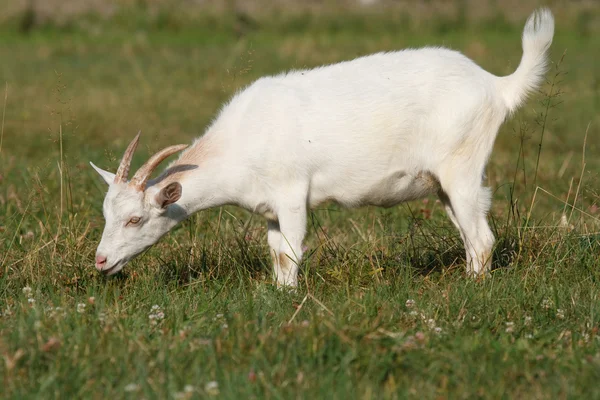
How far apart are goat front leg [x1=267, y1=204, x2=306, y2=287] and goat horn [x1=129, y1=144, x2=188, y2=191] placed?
74 centimetres

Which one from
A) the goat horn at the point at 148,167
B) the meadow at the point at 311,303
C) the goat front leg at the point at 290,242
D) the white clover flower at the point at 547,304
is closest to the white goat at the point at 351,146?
the goat front leg at the point at 290,242

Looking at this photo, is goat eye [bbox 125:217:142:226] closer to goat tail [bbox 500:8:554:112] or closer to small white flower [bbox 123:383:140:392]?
small white flower [bbox 123:383:140:392]

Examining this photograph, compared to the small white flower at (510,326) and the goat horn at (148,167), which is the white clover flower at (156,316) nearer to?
the goat horn at (148,167)

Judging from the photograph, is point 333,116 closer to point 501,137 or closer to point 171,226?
point 171,226

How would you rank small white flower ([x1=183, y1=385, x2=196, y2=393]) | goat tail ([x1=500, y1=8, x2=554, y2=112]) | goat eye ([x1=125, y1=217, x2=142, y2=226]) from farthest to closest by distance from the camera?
goat tail ([x1=500, y1=8, x2=554, y2=112])
goat eye ([x1=125, y1=217, x2=142, y2=226])
small white flower ([x1=183, y1=385, x2=196, y2=393])

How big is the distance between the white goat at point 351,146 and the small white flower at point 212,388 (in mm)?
1842

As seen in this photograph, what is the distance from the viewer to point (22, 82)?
46.1 ft

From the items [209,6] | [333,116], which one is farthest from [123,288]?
[209,6]

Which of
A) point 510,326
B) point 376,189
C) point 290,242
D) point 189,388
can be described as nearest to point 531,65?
point 376,189

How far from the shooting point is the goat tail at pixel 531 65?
19.5 feet

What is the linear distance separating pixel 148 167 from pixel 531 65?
244cm

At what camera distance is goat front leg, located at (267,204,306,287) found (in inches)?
223

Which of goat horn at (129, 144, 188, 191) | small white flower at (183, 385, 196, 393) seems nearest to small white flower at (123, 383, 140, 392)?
A: small white flower at (183, 385, 196, 393)

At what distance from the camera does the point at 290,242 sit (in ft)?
18.8
